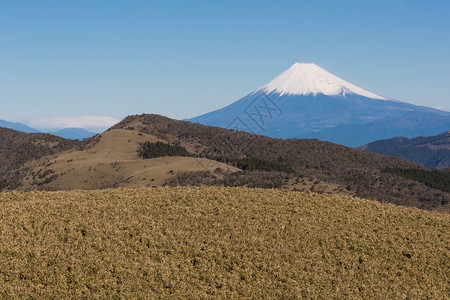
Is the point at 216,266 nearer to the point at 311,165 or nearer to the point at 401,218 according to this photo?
the point at 401,218

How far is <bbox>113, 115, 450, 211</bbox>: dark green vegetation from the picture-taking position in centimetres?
4098

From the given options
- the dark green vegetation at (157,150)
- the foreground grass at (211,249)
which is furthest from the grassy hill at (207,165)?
the foreground grass at (211,249)

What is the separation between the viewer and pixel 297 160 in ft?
231

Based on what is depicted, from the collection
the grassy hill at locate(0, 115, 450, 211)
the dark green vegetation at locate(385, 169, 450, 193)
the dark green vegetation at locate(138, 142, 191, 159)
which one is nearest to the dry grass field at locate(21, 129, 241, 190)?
the grassy hill at locate(0, 115, 450, 211)

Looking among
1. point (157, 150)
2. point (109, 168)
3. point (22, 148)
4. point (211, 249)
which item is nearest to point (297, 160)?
point (157, 150)

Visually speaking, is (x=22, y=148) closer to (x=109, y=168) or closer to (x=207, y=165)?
(x=109, y=168)

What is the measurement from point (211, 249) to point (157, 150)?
186 feet

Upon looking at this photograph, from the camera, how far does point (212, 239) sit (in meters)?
12.0

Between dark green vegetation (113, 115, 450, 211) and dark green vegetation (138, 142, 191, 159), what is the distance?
466cm

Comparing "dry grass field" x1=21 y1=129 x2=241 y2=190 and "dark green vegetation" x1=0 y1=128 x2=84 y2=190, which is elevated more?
"dark green vegetation" x1=0 y1=128 x2=84 y2=190

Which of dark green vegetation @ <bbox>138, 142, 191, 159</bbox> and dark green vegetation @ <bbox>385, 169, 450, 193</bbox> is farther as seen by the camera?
dark green vegetation @ <bbox>138, 142, 191, 159</bbox>

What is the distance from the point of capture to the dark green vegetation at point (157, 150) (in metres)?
65.6

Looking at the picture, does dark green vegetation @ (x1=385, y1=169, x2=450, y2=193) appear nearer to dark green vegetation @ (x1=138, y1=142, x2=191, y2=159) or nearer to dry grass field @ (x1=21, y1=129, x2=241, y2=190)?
dry grass field @ (x1=21, y1=129, x2=241, y2=190)

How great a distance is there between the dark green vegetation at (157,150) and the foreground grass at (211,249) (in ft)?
164
